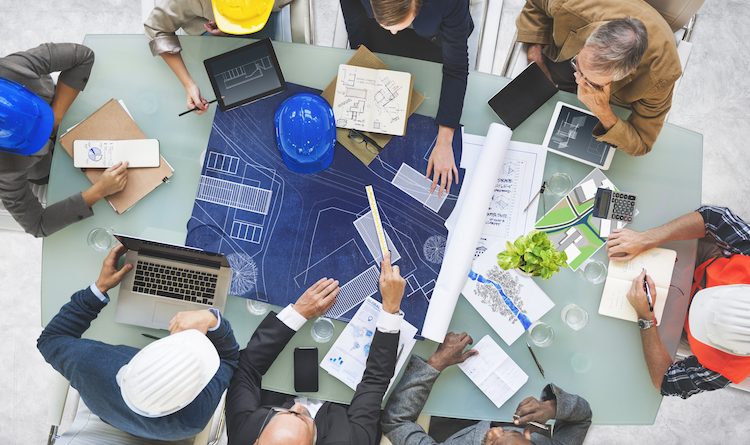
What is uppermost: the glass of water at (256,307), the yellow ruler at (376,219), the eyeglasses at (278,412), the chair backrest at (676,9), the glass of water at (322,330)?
the chair backrest at (676,9)

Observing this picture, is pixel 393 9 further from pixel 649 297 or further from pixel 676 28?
pixel 649 297

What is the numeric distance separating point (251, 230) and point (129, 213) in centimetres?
44

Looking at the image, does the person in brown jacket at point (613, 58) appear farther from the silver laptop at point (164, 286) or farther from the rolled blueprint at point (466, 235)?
Answer: the silver laptop at point (164, 286)

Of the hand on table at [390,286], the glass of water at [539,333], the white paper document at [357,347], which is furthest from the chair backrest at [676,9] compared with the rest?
the white paper document at [357,347]

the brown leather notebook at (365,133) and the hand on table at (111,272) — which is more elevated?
the brown leather notebook at (365,133)

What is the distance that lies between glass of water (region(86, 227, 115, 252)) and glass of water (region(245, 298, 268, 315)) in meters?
0.52

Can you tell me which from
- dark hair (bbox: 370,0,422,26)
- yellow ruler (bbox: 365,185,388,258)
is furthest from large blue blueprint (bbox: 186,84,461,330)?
dark hair (bbox: 370,0,422,26)

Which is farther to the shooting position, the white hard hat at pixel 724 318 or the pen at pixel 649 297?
the pen at pixel 649 297

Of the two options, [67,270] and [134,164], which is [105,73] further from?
[67,270]

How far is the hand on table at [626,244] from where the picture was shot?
2.02m

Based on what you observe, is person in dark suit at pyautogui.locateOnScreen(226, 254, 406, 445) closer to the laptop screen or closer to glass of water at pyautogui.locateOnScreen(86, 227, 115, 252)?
the laptop screen

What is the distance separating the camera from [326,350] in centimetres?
201

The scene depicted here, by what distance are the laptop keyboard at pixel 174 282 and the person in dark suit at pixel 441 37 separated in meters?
0.84

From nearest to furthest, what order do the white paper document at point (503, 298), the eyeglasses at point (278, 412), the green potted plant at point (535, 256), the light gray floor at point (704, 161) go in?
the green potted plant at point (535, 256) < the eyeglasses at point (278, 412) < the white paper document at point (503, 298) < the light gray floor at point (704, 161)
